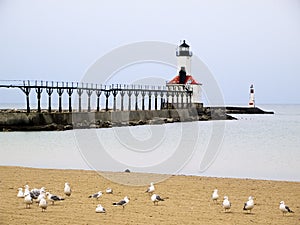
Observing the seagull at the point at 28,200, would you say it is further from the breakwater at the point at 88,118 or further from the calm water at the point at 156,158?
the breakwater at the point at 88,118

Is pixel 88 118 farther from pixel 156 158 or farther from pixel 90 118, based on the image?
pixel 156 158

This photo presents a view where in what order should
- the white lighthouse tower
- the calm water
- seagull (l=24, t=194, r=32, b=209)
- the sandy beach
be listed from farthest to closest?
the white lighthouse tower → the calm water → seagull (l=24, t=194, r=32, b=209) → the sandy beach

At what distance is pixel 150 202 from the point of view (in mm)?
11742

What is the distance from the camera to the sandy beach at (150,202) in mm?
9836

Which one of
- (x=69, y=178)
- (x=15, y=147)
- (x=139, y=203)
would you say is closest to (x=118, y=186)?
(x=69, y=178)

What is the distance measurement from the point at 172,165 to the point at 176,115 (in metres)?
43.0

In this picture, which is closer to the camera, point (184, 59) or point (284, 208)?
point (284, 208)

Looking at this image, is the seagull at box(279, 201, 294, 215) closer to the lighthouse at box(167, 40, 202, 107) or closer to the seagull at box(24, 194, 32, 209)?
the seagull at box(24, 194, 32, 209)

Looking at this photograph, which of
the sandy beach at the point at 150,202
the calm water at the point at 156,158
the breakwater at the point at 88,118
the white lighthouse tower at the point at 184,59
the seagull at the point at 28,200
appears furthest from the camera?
the white lighthouse tower at the point at 184,59

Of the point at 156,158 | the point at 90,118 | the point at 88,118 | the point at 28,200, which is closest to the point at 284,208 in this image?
the point at 28,200

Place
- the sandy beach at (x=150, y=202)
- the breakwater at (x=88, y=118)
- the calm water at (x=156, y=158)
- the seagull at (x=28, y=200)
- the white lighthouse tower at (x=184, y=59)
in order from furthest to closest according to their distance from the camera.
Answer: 1. the white lighthouse tower at (x=184, y=59)
2. the breakwater at (x=88, y=118)
3. the calm water at (x=156, y=158)
4. the seagull at (x=28, y=200)
5. the sandy beach at (x=150, y=202)

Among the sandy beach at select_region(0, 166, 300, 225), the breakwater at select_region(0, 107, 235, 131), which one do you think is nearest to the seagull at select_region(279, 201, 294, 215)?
the sandy beach at select_region(0, 166, 300, 225)

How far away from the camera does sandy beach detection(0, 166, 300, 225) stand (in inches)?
387

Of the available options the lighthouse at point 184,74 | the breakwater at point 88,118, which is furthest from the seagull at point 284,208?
the lighthouse at point 184,74
